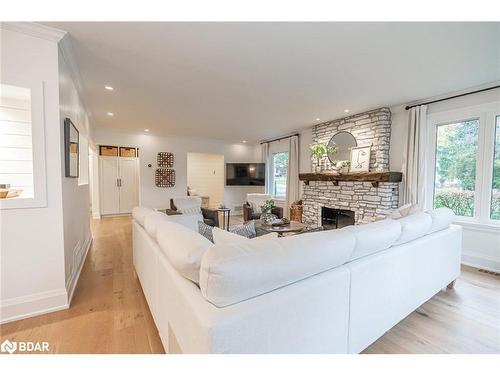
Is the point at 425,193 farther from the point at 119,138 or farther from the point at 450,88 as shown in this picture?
the point at 119,138

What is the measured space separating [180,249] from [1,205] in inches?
68.9

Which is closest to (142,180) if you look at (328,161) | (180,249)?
(328,161)

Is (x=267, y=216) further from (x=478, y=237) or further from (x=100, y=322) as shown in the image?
Result: (x=478, y=237)

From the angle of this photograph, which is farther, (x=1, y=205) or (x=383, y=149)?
(x=383, y=149)

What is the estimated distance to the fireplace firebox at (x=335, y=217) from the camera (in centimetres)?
468

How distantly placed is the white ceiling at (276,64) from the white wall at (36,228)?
36 cm

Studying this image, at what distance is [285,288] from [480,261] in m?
3.74

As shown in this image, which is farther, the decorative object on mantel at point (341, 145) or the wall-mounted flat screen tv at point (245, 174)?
the wall-mounted flat screen tv at point (245, 174)

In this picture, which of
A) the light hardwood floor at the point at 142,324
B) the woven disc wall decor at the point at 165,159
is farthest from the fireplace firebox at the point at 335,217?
the woven disc wall decor at the point at 165,159

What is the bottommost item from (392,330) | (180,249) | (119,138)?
(392,330)

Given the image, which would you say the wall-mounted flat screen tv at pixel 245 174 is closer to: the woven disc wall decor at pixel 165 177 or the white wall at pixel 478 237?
the woven disc wall decor at pixel 165 177

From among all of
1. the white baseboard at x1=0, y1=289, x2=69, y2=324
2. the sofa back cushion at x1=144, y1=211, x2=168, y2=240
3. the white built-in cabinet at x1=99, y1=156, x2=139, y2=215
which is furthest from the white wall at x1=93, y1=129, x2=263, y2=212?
the sofa back cushion at x1=144, y1=211, x2=168, y2=240

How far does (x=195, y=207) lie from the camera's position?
4848mm

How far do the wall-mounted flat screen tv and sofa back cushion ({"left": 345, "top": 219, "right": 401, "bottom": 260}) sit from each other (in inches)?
227
